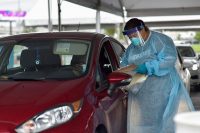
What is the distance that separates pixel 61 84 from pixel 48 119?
0.62m

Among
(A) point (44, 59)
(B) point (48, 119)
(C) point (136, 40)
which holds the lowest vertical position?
(B) point (48, 119)

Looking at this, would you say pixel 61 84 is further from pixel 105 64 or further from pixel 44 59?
pixel 105 64

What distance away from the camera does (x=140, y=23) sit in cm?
508

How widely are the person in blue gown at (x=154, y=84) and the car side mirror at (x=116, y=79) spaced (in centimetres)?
20

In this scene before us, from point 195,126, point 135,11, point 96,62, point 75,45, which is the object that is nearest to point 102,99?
point 96,62

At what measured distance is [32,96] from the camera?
4.19m

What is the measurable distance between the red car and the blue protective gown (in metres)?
0.20

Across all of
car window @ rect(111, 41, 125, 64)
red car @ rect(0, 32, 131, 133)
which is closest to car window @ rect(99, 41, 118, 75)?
red car @ rect(0, 32, 131, 133)

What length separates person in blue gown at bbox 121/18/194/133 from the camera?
5020mm

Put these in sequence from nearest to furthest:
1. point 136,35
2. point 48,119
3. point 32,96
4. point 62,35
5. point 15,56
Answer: point 48,119 → point 32,96 → point 136,35 → point 62,35 → point 15,56

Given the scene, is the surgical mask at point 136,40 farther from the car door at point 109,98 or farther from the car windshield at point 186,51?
the car windshield at point 186,51

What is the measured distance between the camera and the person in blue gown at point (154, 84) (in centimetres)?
502

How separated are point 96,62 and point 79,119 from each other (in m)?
0.97

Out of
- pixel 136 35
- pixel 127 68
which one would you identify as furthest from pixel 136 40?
pixel 127 68
